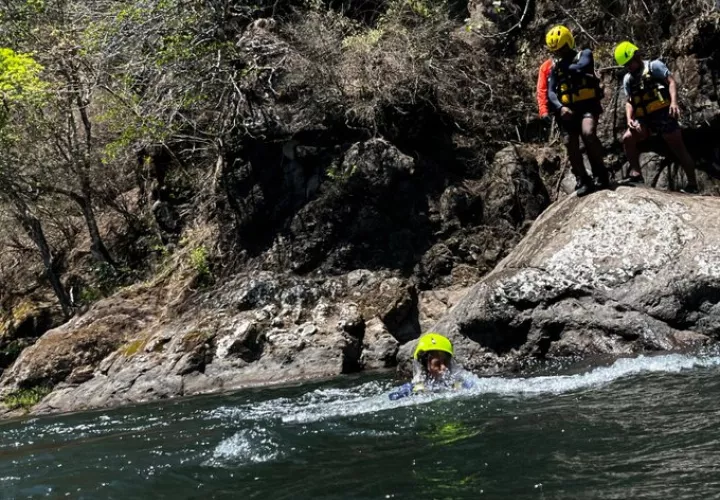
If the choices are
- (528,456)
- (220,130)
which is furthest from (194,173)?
(528,456)

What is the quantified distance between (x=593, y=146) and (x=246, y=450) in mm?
5925

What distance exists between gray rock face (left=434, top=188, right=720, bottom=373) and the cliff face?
68 mm

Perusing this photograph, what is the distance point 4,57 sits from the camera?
14.2 m

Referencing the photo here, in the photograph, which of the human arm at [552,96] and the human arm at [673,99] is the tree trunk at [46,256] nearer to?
the human arm at [552,96]

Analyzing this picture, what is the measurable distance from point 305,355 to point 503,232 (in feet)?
13.5

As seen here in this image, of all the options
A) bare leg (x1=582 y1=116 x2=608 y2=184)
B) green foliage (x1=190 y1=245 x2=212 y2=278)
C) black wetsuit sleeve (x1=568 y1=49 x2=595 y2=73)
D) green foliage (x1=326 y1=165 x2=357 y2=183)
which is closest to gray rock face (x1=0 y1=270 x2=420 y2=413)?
green foliage (x1=190 y1=245 x2=212 y2=278)

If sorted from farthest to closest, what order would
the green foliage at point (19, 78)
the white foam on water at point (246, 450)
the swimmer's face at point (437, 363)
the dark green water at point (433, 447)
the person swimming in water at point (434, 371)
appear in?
the green foliage at point (19, 78), the swimmer's face at point (437, 363), the person swimming in water at point (434, 371), the white foam on water at point (246, 450), the dark green water at point (433, 447)

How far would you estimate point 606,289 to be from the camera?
338 inches

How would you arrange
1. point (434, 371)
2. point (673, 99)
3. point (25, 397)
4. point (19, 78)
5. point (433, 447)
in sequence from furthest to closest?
point (19, 78), point (25, 397), point (673, 99), point (434, 371), point (433, 447)

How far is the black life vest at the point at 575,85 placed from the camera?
9.24 m

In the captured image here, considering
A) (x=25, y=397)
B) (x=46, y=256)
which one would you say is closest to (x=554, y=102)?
(x=25, y=397)

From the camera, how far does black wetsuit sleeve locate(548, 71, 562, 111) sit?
924 cm

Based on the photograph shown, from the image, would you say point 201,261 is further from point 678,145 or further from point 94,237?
point 678,145

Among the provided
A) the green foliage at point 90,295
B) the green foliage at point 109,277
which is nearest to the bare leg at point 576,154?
the green foliage at point 109,277
